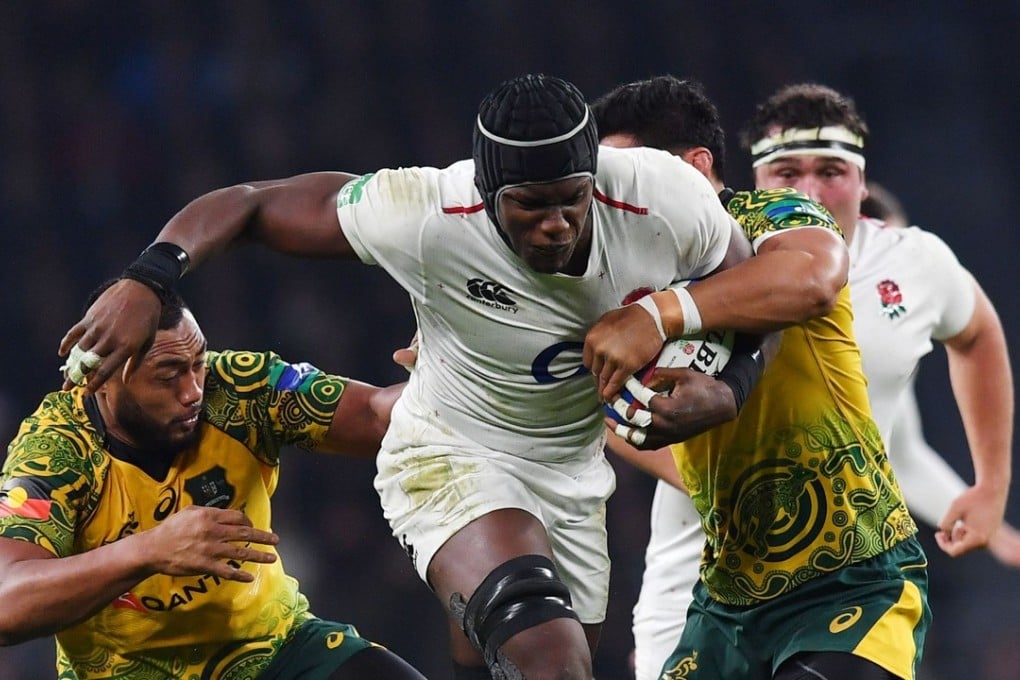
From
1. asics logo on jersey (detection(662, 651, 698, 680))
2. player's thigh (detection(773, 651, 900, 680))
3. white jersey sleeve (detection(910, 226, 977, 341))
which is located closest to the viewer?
player's thigh (detection(773, 651, 900, 680))

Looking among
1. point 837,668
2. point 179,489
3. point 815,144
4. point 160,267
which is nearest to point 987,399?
point 815,144

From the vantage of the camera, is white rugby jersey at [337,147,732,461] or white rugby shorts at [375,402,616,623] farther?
white rugby shorts at [375,402,616,623]

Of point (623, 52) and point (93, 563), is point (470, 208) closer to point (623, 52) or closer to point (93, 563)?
point (93, 563)

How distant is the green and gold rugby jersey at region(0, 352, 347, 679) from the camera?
140 inches

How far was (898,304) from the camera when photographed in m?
4.55

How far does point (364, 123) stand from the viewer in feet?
29.7

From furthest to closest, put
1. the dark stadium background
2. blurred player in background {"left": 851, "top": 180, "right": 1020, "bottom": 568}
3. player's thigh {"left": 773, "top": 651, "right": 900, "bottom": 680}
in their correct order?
1. the dark stadium background
2. blurred player in background {"left": 851, "top": 180, "right": 1020, "bottom": 568}
3. player's thigh {"left": 773, "top": 651, "right": 900, "bottom": 680}

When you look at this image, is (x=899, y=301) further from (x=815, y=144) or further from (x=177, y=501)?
(x=177, y=501)

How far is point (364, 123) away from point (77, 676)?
225 inches

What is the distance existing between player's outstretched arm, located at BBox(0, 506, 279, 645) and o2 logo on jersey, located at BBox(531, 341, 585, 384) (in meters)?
0.65

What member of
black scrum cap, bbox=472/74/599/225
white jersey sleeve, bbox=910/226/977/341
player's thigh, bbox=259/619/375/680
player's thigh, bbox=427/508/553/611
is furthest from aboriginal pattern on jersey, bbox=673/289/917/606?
white jersey sleeve, bbox=910/226/977/341

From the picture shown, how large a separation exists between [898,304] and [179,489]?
7.25ft

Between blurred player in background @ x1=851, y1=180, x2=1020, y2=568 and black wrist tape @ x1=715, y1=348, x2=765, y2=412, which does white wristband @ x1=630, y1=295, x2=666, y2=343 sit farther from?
blurred player in background @ x1=851, y1=180, x2=1020, y2=568

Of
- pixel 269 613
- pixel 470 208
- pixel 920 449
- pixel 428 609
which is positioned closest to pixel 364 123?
pixel 428 609
